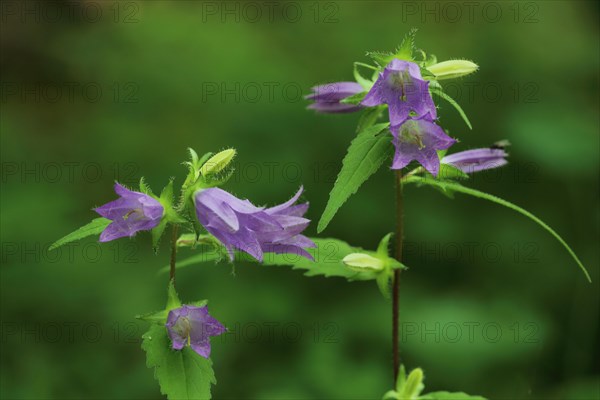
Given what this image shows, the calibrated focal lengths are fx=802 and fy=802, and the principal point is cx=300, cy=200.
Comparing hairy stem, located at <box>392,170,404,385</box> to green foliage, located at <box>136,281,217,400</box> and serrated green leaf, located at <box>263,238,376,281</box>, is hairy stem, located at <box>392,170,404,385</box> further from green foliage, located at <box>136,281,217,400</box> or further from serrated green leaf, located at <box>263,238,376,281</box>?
green foliage, located at <box>136,281,217,400</box>

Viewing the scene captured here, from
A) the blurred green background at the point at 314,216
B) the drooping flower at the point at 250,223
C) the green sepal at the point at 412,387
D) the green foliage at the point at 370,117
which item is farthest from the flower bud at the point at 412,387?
the blurred green background at the point at 314,216

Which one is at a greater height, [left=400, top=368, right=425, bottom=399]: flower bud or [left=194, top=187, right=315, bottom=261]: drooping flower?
[left=194, top=187, right=315, bottom=261]: drooping flower

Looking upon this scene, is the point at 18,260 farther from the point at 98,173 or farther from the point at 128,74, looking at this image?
the point at 128,74

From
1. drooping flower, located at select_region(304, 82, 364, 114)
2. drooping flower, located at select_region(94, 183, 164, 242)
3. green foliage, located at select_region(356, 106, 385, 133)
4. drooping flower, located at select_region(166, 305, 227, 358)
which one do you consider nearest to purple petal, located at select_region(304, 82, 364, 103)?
drooping flower, located at select_region(304, 82, 364, 114)

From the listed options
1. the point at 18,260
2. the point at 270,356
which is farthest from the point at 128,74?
the point at 270,356

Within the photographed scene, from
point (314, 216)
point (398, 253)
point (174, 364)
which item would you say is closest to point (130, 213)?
point (174, 364)
